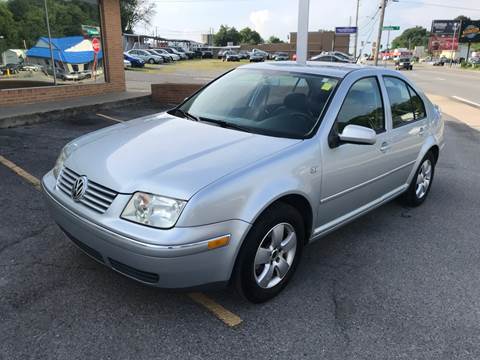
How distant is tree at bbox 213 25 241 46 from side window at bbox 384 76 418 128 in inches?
4744

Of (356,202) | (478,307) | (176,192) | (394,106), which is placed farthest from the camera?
(394,106)

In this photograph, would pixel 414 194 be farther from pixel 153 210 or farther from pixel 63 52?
pixel 63 52

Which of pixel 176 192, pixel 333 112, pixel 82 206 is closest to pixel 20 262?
pixel 82 206

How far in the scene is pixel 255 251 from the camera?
9.27 ft

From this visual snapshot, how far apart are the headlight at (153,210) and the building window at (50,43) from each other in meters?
8.91

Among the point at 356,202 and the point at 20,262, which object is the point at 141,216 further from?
the point at 356,202

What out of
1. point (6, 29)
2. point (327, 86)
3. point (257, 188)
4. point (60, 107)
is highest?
point (6, 29)

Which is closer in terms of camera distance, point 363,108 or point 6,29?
point 363,108

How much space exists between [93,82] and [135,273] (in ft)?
35.4

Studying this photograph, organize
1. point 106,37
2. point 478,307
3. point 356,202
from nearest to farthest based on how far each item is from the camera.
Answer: point 478,307
point 356,202
point 106,37

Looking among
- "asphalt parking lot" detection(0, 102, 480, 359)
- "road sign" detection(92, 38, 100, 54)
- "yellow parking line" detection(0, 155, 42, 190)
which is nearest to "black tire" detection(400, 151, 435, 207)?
"asphalt parking lot" detection(0, 102, 480, 359)

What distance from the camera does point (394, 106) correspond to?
432 centimetres

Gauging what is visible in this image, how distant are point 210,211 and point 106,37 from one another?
11333mm

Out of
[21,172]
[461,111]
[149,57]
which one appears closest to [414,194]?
[21,172]
